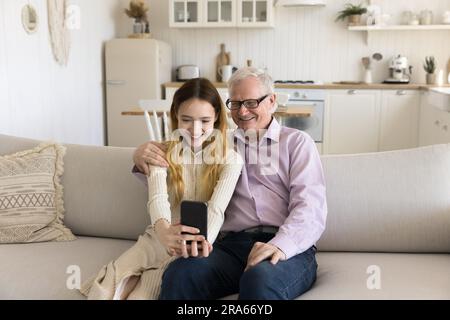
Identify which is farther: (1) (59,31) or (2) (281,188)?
(1) (59,31)

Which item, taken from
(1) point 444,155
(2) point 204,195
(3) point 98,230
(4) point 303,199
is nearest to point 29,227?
(3) point 98,230

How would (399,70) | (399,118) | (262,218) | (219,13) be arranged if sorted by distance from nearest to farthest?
(262,218), (399,118), (399,70), (219,13)

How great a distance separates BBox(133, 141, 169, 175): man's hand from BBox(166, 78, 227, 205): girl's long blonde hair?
2cm

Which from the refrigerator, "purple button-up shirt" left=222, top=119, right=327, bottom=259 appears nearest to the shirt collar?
"purple button-up shirt" left=222, top=119, right=327, bottom=259

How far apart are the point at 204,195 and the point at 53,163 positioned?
755mm

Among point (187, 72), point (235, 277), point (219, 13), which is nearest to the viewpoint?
point (235, 277)

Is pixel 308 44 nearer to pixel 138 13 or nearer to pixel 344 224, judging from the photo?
pixel 138 13

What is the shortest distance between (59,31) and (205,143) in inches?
115

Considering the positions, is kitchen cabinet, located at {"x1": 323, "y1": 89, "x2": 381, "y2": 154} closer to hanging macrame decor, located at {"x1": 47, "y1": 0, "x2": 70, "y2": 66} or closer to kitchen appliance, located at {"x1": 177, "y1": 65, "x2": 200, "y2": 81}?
kitchen appliance, located at {"x1": 177, "y1": 65, "x2": 200, "y2": 81}

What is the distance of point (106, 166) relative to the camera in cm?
218

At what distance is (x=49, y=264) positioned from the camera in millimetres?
1840

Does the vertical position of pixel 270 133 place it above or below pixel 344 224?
above

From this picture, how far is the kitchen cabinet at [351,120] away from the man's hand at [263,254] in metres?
3.98

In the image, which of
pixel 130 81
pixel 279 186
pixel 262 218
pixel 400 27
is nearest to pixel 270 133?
pixel 279 186
